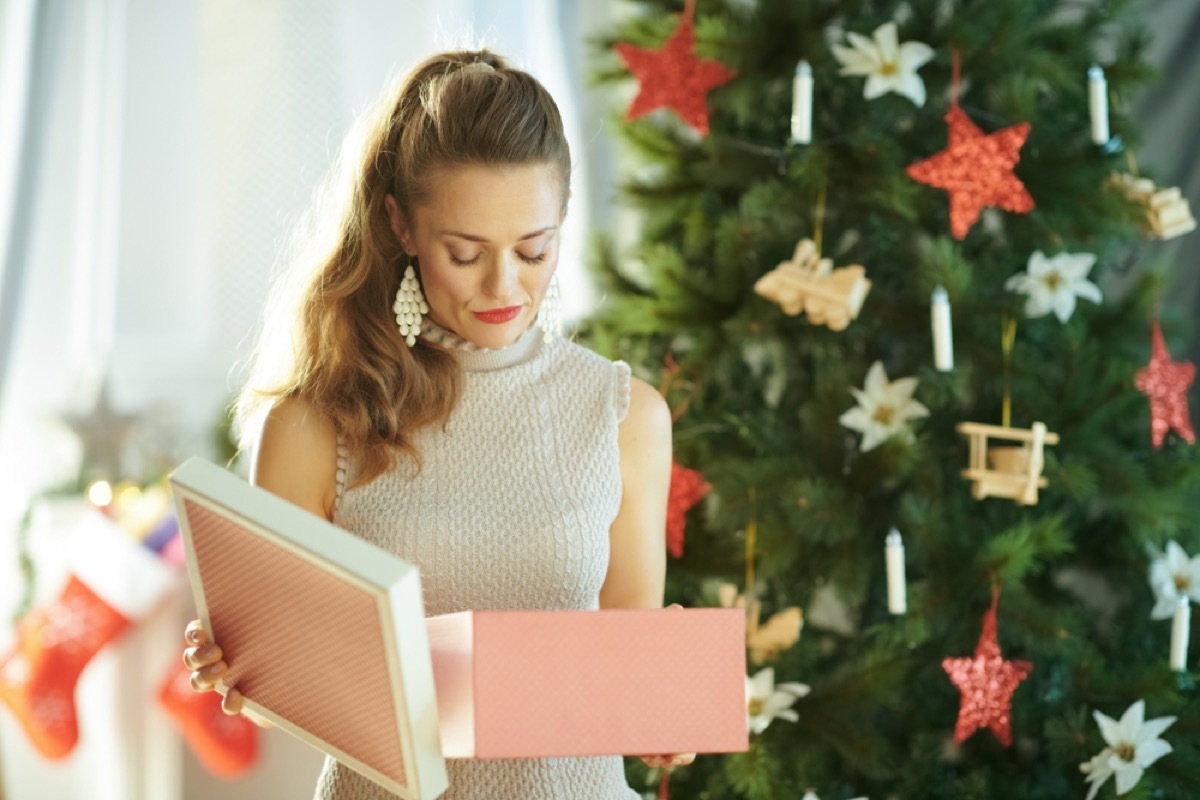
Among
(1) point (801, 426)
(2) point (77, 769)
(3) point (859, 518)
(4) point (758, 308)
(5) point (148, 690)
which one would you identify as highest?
(4) point (758, 308)

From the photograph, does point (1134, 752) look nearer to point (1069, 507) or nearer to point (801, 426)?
point (1069, 507)

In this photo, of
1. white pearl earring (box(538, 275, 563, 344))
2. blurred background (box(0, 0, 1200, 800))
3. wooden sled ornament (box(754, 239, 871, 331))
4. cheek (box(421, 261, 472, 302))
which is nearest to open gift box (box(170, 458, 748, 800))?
cheek (box(421, 261, 472, 302))

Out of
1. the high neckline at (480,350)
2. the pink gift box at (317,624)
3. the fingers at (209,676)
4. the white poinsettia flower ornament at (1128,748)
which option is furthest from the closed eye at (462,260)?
the white poinsettia flower ornament at (1128,748)

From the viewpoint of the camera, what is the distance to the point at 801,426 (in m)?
2.29

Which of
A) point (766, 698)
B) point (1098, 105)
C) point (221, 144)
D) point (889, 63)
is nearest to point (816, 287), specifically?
point (889, 63)

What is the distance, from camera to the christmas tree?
2.15m

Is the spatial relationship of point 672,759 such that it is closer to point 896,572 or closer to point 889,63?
point 896,572

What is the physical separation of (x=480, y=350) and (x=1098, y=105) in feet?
3.70

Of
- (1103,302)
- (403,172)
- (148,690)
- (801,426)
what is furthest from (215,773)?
(1103,302)

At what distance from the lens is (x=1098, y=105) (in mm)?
2133

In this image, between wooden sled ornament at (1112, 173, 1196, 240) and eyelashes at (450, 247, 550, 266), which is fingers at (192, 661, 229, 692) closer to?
eyelashes at (450, 247, 550, 266)

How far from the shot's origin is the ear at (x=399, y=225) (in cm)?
163

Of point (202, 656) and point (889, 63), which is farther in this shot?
point (889, 63)

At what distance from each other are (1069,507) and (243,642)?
A: 1.50 meters
